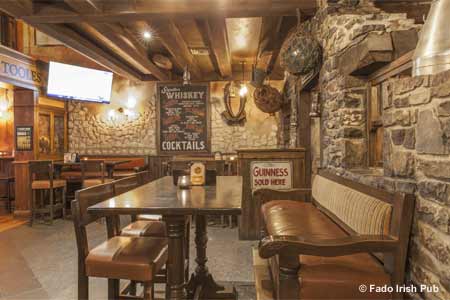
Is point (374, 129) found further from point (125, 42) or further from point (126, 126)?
point (126, 126)

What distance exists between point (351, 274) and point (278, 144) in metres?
5.38

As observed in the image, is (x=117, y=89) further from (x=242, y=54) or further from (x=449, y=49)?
(x=449, y=49)

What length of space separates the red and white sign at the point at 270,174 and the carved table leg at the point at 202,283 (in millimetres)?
1647

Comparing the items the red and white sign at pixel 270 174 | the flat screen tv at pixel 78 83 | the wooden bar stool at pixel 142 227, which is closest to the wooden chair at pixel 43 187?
the flat screen tv at pixel 78 83

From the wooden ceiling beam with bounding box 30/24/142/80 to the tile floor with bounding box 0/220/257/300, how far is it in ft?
8.62

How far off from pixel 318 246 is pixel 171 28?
3.49m

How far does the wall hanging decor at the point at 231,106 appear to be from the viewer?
700cm

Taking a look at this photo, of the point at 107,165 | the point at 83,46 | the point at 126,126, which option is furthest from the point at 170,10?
the point at 126,126

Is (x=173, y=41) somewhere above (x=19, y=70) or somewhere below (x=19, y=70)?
above

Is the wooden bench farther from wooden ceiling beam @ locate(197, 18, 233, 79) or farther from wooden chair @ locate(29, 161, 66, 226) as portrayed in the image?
wooden chair @ locate(29, 161, 66, 226)

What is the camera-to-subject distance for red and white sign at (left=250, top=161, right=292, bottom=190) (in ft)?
13.7

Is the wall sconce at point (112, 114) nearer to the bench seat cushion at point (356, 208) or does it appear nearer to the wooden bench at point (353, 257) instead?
the bench seat cushion at point (356, 208)

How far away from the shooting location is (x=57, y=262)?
3488mm

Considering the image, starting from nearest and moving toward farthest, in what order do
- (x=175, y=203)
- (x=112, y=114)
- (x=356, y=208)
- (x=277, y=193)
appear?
(x=175, y=203), (x=356, y=208), (x=277, y=193), (x=112, y=114)
